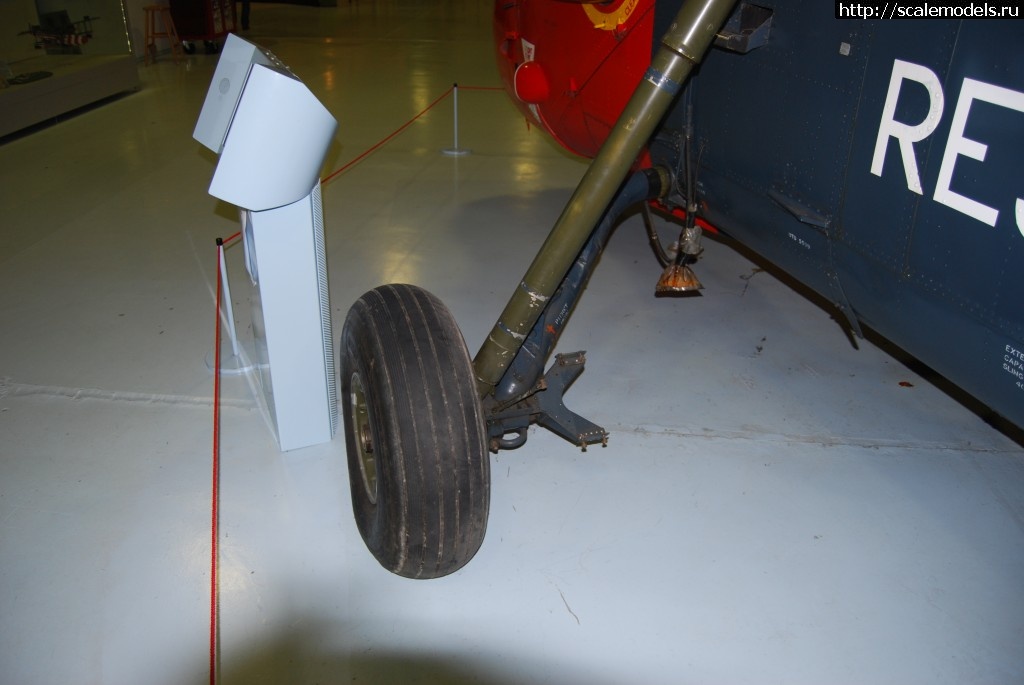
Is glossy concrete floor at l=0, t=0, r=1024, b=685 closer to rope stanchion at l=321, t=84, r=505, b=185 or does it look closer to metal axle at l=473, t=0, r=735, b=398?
metal axle at l=473, t=0, r=735, b=398

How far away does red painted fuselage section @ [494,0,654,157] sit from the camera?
11.5 feet

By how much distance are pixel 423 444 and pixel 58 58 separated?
8.62 meters

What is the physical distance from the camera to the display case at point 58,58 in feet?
24.7

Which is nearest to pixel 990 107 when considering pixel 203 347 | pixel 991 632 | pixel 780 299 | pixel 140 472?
pixel 991 632

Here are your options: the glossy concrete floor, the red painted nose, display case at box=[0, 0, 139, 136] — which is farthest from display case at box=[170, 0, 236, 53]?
the red painted nose

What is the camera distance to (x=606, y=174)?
8.58 feet

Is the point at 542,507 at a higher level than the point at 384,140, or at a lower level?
lower

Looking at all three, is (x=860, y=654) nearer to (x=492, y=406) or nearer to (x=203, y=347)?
(x=492, y=406)

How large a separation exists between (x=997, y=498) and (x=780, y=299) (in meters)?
1.78

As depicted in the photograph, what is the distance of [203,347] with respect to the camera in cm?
411

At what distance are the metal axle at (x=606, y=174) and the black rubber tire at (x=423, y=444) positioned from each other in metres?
0.25

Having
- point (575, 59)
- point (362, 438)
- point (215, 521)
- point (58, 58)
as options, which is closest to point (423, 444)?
point (362, 438)

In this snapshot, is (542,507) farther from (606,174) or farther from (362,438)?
(606,174)

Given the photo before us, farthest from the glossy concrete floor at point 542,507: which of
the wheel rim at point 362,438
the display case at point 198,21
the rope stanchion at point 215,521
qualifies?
the display case at point 198,21
